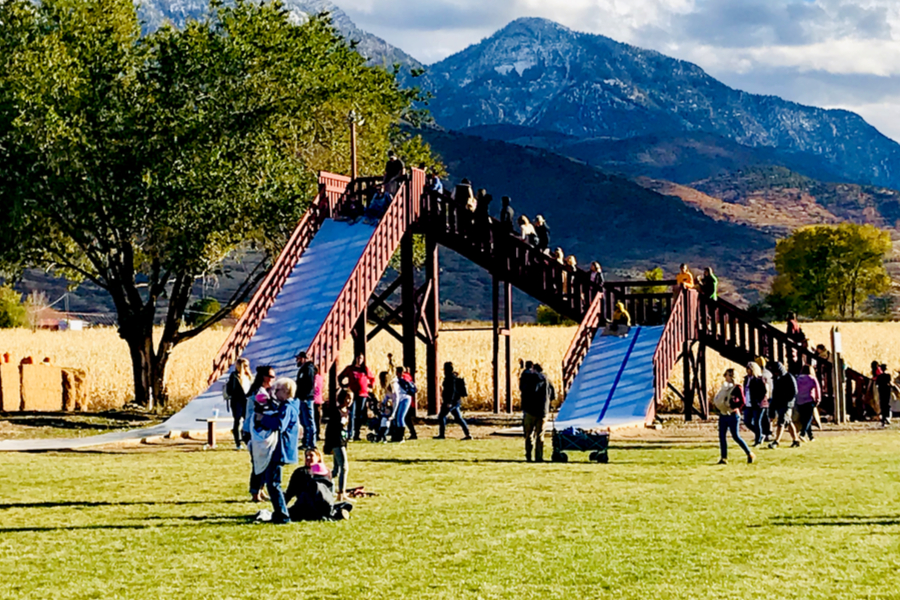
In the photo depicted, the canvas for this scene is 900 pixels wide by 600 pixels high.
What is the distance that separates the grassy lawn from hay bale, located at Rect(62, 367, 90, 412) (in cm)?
1410

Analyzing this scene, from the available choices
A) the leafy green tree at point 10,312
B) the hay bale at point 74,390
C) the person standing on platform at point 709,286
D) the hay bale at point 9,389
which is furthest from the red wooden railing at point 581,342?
the leafy green tree at point 10,312

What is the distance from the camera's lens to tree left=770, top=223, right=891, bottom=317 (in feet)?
467

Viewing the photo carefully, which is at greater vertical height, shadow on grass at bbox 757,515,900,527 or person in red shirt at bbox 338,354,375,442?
person in red shirt at bbox 338,354,375,442

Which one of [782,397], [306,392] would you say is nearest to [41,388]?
[306,392]

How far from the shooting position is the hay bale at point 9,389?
116 ft

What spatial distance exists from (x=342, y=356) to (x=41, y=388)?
21.6 meters

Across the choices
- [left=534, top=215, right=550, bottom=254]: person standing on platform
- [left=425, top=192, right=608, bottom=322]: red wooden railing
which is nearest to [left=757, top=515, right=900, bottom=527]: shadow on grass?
[left=425, top=192, right=608, bottom=322]: red wooden railing

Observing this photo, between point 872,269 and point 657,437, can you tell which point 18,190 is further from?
point 872,269

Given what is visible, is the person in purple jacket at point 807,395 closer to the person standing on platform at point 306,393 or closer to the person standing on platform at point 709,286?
the person standing on platform at point 709,286

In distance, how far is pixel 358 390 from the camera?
2739 centimetres

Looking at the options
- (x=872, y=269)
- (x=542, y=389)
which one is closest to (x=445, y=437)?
(x=542, y=389)

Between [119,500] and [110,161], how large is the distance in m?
19.2

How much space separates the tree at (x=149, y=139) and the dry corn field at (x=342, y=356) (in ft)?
10.2

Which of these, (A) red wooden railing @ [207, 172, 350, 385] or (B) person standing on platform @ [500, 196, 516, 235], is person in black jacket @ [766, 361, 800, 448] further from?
(A) red wooden railing @ [207, 172, 350, 385]
